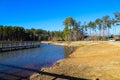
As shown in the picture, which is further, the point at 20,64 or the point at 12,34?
the point at 12,34

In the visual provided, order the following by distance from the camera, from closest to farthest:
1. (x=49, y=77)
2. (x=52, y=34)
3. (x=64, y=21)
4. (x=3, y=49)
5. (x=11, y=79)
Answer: (x=49, y=77) → (x=11, y=79) → (x=3, y=49) → (x=64, y=21) → (x=52, y=34)

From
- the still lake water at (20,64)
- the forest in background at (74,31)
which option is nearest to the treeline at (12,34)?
the forest in background at (74,31)

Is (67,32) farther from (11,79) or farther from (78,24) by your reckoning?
(11,79)

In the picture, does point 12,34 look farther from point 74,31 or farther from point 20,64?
point 20,64

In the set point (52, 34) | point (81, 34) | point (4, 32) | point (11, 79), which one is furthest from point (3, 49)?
point (52, 34)

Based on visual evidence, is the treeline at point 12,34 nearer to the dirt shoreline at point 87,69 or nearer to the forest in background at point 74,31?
the forest in background at point 74,31

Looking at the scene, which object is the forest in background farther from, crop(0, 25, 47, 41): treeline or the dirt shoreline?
the dirt shoreline

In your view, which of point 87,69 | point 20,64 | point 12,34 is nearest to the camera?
point 87,69

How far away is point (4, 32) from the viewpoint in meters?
98.5

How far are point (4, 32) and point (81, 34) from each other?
48225 mm

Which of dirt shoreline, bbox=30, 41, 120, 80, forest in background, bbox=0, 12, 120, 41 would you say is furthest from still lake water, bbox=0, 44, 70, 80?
forest in background, bbox=0, 12, 120, 41

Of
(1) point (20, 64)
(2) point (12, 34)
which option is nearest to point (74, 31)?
(2) point (12, 34)

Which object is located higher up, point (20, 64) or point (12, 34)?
point (12, 34)

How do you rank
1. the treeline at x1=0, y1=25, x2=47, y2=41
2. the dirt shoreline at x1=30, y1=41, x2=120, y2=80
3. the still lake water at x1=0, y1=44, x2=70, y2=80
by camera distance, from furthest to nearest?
the treeline at x1=0, y1=25, x2=47, y2=41 → the still lake water at x1=0, y1=44, x2=70, y2=80 → the dirt shoreline at x1=30, y1=41, x2=120, y2=80
